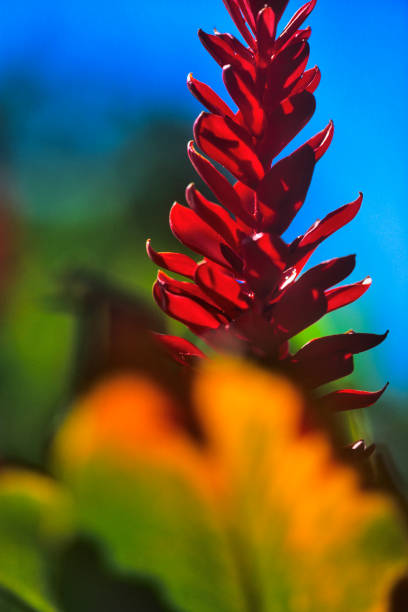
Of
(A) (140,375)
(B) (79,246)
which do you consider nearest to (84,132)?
(B) (79,246)

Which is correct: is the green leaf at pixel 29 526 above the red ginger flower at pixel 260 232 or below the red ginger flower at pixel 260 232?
below

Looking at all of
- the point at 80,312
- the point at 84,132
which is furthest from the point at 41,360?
the point at 84,132

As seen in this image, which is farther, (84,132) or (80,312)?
(84,132)

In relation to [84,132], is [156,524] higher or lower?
lower

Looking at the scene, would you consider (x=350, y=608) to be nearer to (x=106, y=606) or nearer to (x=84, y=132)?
(x=106, y=606)

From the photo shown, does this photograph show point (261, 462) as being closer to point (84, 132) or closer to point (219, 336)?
point (219, 336)

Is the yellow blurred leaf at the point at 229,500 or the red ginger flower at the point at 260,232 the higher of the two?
the red ginger flower at the point at 260,232
